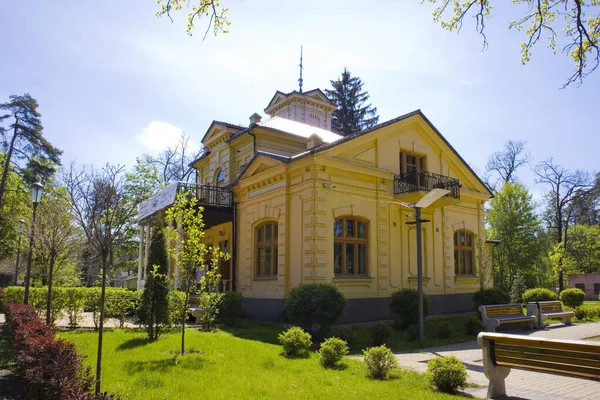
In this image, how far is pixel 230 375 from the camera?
25.0 ft

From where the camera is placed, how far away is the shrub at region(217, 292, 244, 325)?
49.7 feet

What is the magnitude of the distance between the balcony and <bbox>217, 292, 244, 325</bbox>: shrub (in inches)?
300

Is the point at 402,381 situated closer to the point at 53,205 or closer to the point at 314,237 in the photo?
the point at 314,237

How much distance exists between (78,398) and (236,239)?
50.1 ft

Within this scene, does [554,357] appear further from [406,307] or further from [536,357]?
[406,307]

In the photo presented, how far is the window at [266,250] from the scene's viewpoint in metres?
16.9

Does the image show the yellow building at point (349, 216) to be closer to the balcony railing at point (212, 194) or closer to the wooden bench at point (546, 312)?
the balcony railing at point (212, 194)

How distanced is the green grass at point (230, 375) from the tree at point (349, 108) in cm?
3810

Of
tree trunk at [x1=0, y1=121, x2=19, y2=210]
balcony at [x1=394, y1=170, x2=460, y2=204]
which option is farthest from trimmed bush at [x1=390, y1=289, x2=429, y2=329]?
tree trunk at [x1=0, y1=121, x2=19, y2=210]

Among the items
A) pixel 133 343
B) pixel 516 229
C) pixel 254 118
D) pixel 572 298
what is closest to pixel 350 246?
pixel 133 343

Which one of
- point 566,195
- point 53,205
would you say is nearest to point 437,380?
point 53,205

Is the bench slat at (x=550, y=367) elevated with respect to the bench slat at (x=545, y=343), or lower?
lower

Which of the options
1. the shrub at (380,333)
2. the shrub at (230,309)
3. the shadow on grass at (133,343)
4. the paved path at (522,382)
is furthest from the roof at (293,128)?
the paved path at (522,382)

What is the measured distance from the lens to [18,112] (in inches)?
1366
